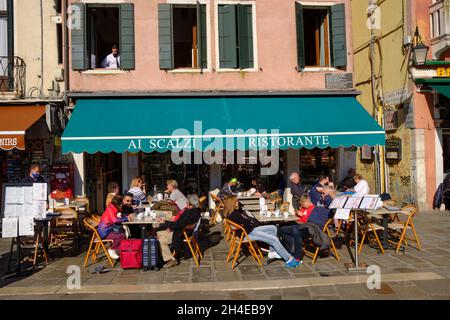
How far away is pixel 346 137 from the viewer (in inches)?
364

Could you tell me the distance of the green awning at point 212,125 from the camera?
8.94m

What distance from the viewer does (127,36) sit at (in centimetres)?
1071

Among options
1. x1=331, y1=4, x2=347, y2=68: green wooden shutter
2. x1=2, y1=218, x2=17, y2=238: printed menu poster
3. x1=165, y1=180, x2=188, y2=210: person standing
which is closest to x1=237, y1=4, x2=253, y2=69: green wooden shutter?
x1=331, y1=4, x2=347, y2=68: green wooden shutter

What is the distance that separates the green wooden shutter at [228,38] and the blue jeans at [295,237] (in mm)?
5400

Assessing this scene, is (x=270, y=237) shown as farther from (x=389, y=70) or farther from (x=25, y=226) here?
(x=389, y=70)

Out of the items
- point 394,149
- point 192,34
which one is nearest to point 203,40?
point 192,34

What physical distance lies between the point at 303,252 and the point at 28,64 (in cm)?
854

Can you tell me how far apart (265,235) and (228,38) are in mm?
6089

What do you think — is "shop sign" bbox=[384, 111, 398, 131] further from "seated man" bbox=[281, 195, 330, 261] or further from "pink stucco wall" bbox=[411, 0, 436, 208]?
"seated man" bbox=[281, 195, 330, 261]

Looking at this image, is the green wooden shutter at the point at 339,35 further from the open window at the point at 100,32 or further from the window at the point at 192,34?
the open window at the point at 100,32

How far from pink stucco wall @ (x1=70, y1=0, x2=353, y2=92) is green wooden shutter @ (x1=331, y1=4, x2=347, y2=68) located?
0.24 metres

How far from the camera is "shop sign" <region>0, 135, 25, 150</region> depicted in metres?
9.30
